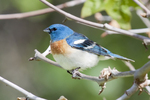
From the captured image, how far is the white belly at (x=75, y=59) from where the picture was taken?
2211 mm

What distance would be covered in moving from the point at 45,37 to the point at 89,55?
215 centimetres

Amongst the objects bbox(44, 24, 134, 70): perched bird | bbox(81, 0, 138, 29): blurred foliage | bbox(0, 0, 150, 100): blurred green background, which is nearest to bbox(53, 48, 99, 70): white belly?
bbox(44, 24, 134, 70): perched bird

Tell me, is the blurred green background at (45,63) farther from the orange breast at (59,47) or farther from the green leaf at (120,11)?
the green leaf at (120,11)

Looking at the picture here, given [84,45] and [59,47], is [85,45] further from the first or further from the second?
[59,47]

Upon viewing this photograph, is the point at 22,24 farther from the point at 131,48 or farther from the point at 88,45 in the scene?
the point at 88,45

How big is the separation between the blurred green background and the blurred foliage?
141cm

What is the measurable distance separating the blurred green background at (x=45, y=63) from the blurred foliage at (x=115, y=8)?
1.41m

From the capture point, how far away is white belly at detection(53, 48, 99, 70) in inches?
87.0

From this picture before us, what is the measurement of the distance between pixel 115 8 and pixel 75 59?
1.92 ft

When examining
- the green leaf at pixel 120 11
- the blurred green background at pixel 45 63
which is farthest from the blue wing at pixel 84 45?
the blurred green background at pixel 45 63

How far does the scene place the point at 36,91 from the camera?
432cm

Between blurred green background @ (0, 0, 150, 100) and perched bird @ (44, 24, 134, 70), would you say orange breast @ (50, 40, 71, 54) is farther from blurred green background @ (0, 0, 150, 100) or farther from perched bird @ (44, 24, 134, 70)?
blurred green background @ (0, 0, 150, 100)

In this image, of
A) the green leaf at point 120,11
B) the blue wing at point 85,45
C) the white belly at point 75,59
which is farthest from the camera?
the blue wing at point 85,45

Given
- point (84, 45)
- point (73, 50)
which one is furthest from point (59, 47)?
point (84, 45)
